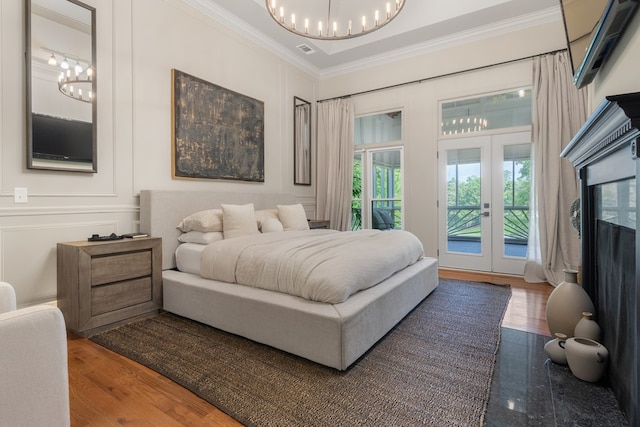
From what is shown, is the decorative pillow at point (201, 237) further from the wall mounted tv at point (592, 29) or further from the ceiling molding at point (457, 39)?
the ceiling molding at point (457, 39)

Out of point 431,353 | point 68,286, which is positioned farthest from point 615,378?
point 68,286

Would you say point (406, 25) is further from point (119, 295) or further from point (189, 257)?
point (119, 295)

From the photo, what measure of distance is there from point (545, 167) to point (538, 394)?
10.4ft

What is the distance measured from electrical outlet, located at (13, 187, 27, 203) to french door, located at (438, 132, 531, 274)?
4.69 meters

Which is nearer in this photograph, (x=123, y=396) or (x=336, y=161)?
(x=123, y=396)

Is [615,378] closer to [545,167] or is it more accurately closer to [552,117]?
[545,167]

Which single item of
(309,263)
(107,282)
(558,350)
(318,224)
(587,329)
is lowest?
(558,350)

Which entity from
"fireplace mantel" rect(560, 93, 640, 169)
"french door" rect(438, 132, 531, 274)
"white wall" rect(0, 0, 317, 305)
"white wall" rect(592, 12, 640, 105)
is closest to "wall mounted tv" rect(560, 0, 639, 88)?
"white wall" rect(592, 12, 640, 105)

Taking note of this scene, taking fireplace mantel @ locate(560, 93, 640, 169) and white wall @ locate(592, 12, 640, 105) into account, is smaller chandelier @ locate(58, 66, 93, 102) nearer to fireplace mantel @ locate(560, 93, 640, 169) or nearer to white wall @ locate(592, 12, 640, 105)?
fireplace mantel @ locate(560, 93, 640, 169)

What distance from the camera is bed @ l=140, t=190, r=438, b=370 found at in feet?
6.04

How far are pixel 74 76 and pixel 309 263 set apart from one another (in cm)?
259

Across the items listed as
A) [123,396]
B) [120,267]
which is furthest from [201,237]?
[123,396]

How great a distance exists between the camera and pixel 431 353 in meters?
2.06

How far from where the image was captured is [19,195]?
2398mm
